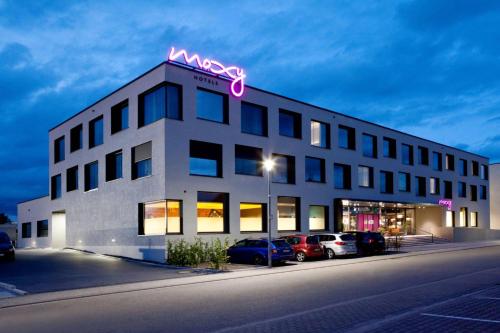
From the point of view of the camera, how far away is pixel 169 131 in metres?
26.8

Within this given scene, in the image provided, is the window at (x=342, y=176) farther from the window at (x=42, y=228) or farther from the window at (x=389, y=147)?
the window at (x=42, y=228)

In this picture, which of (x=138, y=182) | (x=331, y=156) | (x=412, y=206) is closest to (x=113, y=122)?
(x=138, y=182)

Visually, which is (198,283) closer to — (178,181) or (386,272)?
Answer: (386,272)

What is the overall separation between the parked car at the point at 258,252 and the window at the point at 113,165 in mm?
10768

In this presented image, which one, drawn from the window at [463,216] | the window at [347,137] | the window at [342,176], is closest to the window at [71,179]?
the window at [342,176]

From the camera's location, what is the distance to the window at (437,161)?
52.2 m

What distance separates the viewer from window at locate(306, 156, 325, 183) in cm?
3609

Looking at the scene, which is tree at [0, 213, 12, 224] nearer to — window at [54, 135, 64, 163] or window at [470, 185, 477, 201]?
window at [54, 135, 64, 163]

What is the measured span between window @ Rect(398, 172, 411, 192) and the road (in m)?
28.6

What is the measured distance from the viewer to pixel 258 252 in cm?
2450

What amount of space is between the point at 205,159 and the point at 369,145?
19.9 metres

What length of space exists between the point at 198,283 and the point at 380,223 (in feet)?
96.8

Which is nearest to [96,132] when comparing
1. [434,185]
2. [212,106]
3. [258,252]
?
[212,106]

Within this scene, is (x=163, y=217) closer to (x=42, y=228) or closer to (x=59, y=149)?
(x=59, y=149)
